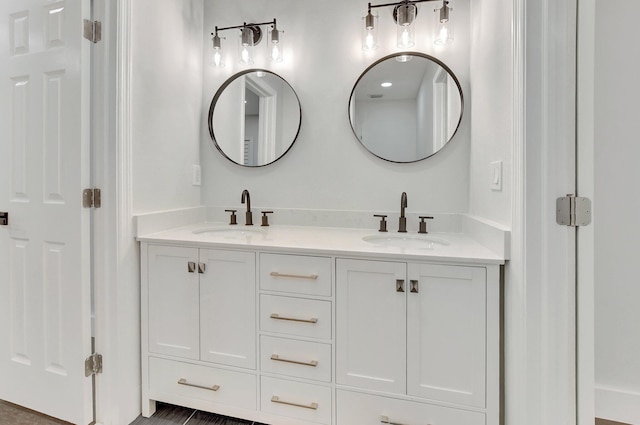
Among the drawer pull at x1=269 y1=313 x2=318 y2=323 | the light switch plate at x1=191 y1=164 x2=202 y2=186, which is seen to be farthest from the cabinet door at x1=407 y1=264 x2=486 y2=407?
the light switch plate at x1=191 y1=164 x2=202 y2=186

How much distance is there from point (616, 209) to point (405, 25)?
1397 millimetres

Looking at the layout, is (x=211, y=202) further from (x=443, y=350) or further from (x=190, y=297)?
(x=443, y=350)

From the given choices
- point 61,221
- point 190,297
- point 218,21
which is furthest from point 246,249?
point 218,21

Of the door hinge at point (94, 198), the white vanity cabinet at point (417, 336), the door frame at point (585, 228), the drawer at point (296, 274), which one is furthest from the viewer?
the door hinge at point (94, 198)

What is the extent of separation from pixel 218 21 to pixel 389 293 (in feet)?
6.79

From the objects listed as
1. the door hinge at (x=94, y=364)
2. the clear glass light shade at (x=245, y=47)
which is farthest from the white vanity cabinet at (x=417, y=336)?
the clear glass light shade at (x=245, y=47)

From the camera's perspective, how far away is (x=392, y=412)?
1.36m

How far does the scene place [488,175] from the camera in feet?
4.97

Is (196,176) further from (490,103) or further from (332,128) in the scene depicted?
(490,103)

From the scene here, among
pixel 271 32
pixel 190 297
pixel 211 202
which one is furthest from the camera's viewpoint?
pixel 211 202

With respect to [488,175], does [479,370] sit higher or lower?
lower

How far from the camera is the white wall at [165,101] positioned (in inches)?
65.6

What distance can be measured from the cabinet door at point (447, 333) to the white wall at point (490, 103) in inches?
12.2

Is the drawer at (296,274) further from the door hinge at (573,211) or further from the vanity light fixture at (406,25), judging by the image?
the vanity light fixture at (406,25)
